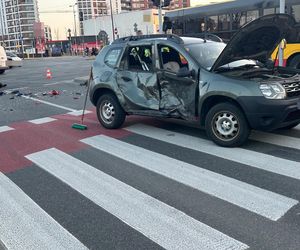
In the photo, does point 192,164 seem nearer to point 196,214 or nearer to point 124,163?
point 124,163

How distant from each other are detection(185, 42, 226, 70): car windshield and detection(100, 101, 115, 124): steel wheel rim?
203cm

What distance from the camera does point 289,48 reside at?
47.5 ft

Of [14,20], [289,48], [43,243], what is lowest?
[43,243]

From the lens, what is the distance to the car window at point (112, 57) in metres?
8.20

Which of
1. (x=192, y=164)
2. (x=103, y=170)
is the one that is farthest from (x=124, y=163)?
(x=192, y=164)

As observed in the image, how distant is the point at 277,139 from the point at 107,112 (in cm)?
332

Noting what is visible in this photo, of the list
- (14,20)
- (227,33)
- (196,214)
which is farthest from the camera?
(14,20)

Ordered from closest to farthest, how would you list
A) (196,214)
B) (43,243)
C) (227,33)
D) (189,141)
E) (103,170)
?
(43,243)
(196,214)
(103,170)
(189,141)
(227,33)

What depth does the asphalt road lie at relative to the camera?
12.8 feet

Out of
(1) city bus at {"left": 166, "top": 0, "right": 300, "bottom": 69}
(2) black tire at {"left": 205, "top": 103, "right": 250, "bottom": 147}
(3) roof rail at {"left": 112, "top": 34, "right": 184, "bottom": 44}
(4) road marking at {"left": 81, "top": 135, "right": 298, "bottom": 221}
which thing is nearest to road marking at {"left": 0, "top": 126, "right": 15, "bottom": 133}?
(4) road marking at {"left": 81, "top": 135, "right": 298, "bottom": 221}

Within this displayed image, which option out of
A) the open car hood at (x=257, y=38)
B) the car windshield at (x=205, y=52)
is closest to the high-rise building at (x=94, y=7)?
the car windshield at (x=205, y=52)

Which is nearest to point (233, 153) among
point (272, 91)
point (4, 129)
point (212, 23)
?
point (272, 91)

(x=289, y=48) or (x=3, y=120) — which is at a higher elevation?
(x=289, y=48)

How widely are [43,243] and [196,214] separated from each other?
1.52 meters
